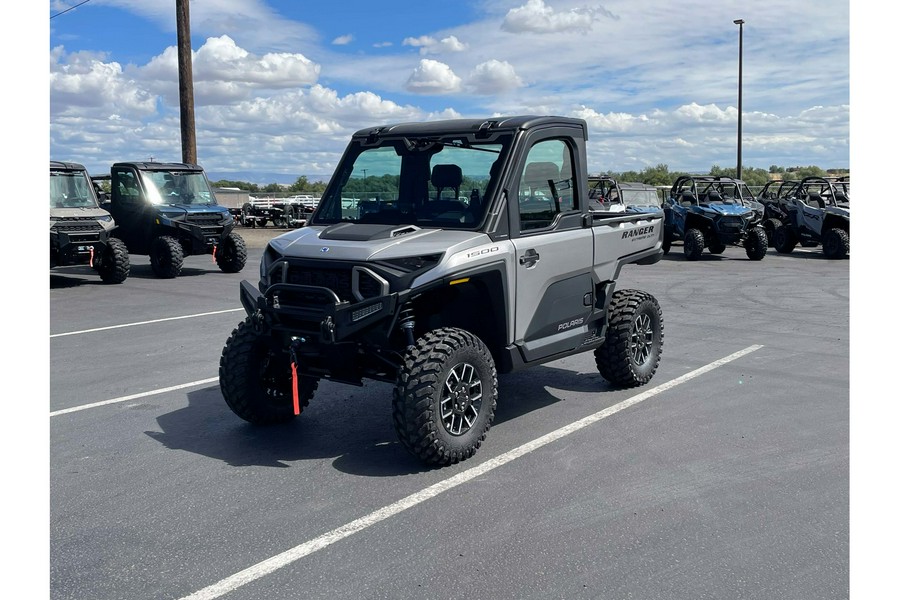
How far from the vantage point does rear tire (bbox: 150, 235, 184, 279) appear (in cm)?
1647

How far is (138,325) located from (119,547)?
23.7ft

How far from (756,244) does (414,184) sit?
622 inches

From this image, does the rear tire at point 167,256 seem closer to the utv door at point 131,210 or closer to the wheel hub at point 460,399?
the utv door at point 131,210

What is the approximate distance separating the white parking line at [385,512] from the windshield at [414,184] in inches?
61.4

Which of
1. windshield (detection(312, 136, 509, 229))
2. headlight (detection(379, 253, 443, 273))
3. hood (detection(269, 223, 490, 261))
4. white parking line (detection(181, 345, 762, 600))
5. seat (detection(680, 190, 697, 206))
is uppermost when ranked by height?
seat (detection(680, 190, 697, 206))

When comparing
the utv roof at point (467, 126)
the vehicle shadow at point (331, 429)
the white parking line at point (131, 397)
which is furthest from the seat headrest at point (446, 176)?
the white parking line at point (131, 397)

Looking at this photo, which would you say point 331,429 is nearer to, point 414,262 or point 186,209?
point 414,262

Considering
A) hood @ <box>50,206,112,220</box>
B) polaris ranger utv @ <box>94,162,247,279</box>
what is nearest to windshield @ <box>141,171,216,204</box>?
polaris ranger utv @ <box>94,162,247,279</box>

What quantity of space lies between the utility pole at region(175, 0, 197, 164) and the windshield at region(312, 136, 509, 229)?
17155 millimetres

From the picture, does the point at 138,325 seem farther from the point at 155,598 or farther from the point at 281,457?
the point at 155,598

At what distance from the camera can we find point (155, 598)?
146 inches

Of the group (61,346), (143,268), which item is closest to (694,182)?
(143,268)

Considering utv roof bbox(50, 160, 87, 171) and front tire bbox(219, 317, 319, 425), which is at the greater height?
utv roof bbox(50, 160, 87, 171)

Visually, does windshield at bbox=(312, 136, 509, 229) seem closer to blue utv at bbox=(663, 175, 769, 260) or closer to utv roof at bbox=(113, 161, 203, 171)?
utv roof at bbox=(113, 161, 203, 171)
